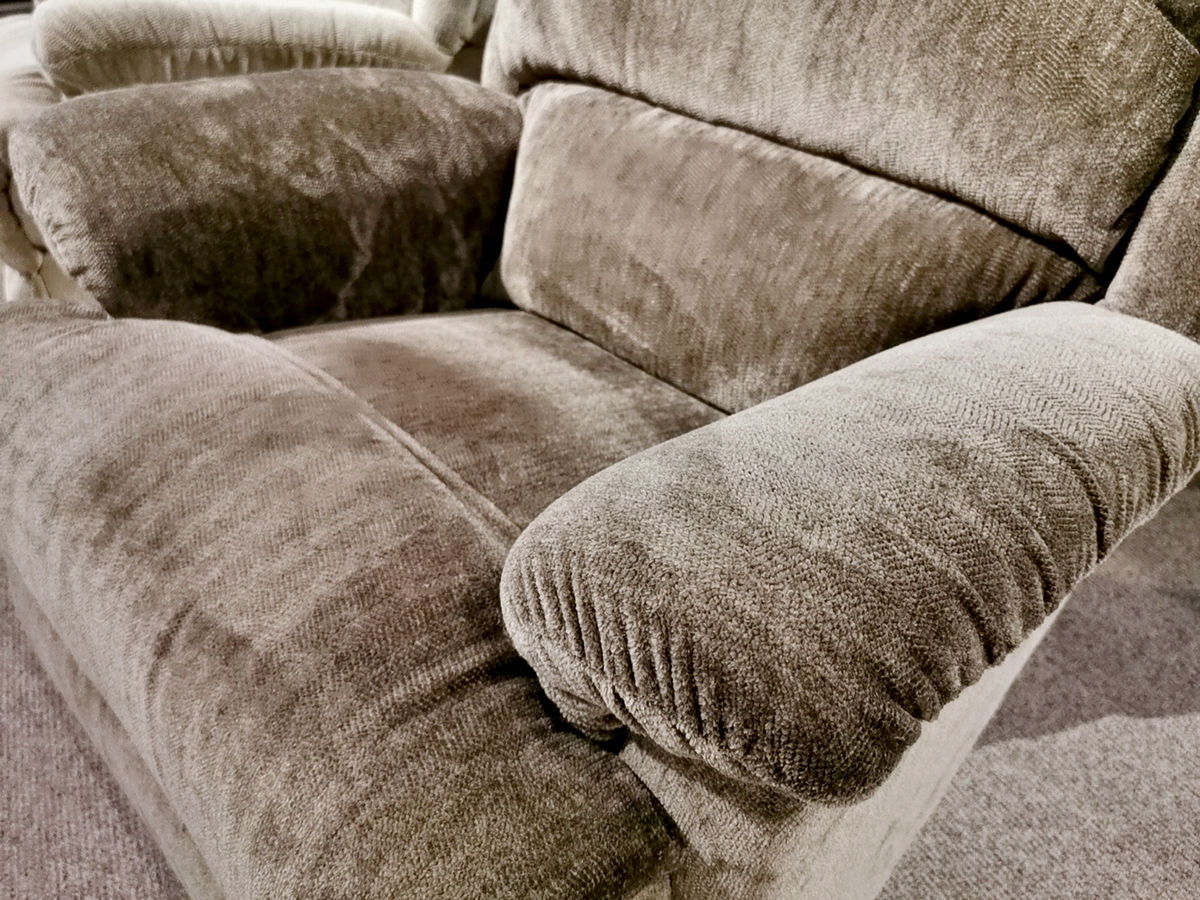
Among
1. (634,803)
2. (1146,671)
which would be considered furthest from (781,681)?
(1146,671)

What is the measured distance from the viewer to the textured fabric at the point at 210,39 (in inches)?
44.1

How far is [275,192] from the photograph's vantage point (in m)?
0.93

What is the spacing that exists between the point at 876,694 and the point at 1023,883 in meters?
0.69

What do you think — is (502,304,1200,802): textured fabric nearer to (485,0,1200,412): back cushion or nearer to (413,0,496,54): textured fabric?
(485,0,1200,412): back cushion

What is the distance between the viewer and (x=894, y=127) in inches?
30.6

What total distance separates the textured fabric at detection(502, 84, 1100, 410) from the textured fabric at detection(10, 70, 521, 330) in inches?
3.3

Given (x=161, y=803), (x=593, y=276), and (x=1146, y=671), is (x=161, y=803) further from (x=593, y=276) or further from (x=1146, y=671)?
(x=1146, y=671)

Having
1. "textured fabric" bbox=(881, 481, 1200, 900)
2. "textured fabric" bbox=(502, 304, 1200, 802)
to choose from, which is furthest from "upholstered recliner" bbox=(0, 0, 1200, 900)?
"textured fabric" bbox=(881, 481, 1200, 900)

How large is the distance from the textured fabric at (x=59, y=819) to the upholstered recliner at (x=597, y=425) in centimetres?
18

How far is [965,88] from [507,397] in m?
0.49

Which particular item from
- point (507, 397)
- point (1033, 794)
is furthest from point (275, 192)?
point (1033, 794)

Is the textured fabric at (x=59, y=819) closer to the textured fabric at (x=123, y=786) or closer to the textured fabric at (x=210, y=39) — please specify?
the textured fabric at (x=123, y=786)

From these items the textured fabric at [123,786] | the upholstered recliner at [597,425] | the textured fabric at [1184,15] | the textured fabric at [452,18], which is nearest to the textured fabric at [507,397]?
the upholstered recliner at [597,425]

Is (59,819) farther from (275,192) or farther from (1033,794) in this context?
(1033,794)
